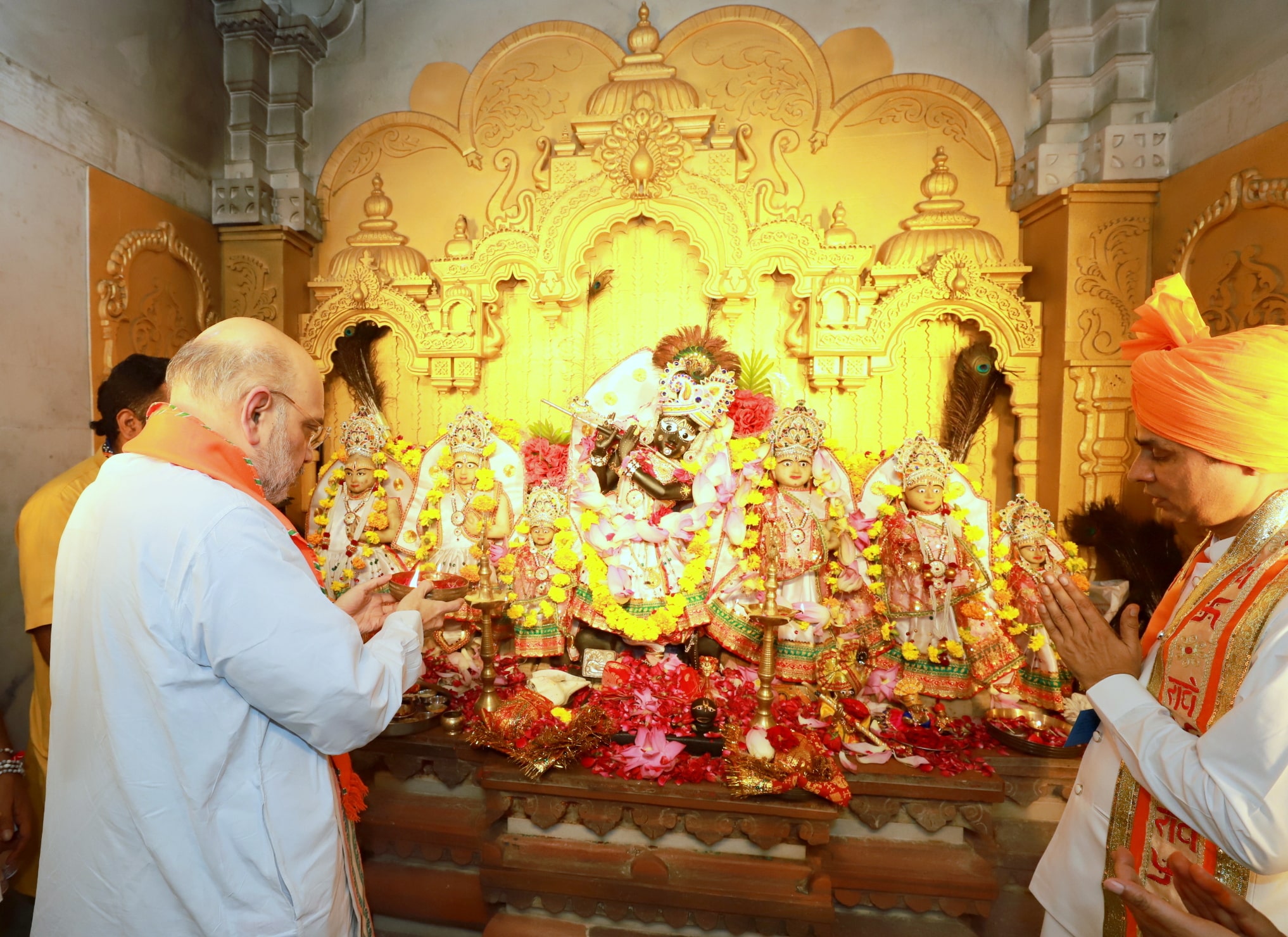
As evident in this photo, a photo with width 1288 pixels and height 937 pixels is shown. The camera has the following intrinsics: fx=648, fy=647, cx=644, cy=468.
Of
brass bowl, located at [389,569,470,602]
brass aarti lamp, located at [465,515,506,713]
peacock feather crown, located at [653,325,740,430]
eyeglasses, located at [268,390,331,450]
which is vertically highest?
peacock feather crown, located at [653,325,740,430]

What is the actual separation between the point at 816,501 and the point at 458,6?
4.74m

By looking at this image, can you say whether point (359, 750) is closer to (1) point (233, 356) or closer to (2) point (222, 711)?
(2) point (222, 711)

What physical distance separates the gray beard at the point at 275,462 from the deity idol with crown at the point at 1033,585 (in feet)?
11.7

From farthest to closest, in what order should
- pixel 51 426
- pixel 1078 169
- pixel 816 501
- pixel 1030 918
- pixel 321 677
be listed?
pixel 1078 169
pixel 816 501
pixel 51 426
pixel 1030 918
pixel 321 677

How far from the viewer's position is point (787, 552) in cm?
378

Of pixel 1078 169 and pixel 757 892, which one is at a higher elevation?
pixel 1078 169

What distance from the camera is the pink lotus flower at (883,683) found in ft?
12.6

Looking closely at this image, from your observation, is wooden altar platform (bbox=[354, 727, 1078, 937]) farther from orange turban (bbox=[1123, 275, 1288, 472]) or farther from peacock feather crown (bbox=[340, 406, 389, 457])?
peacock feather crown (bbox=[340, 406, 389, 457])

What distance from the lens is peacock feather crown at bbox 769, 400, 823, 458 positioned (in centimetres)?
383

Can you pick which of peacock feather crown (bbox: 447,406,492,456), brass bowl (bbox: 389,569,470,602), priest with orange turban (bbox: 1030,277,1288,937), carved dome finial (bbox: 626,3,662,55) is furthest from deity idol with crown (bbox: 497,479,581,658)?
carved dome finial (bbox: 626,3,662,55)

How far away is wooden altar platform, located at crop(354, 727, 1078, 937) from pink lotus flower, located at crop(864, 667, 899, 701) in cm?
68

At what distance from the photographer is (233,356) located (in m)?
1.64

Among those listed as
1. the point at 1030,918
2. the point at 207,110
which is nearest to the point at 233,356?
the point at 1030,918

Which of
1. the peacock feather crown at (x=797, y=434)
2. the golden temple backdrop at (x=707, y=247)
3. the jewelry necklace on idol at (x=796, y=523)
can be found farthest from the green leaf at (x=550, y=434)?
the jewelry necklace on idol at (x=796, y=523)
